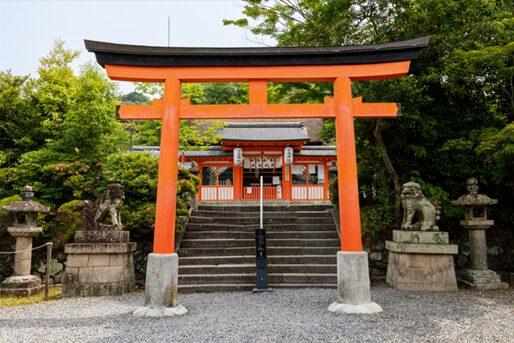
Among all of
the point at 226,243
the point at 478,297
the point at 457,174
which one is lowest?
the point at 478,297

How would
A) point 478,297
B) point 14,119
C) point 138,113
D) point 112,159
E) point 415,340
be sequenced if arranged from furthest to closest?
point 14,119 < point 112,159 < point 478,297 < point 138,113 < point 415,340

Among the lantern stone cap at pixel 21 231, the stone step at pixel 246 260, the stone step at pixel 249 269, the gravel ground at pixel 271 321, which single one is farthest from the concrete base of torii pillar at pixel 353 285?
the lantern stone cap at pixel 21 231

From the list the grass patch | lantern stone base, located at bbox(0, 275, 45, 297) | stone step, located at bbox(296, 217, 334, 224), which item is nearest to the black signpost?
stone step, located at bbox(296, 217, 334, 224)

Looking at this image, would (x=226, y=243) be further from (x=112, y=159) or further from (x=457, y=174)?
(x=457, y=174)

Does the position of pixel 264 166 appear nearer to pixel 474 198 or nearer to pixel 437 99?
pixel 437 99

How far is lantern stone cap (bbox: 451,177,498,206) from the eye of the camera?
330 inches

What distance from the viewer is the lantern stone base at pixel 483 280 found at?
802cm

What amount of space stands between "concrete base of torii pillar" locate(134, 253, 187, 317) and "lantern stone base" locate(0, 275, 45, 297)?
390cm

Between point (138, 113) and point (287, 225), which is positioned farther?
point (287, 225)

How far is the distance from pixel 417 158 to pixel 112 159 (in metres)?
9.11

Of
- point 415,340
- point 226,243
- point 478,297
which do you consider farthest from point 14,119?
point 478,297

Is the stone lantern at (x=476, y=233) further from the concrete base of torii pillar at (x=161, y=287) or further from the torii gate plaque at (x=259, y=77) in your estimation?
the concrete base of torii pillar at (x=161, y=287)

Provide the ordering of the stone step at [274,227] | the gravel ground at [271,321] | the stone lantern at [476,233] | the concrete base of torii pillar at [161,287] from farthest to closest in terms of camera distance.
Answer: the stone step at [274,227], the stone lantern at [476,233], the concrete base of torii pillar at [161,287], the gravel ground at [271,321]

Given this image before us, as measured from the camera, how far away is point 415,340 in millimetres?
4395
